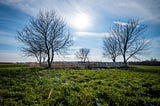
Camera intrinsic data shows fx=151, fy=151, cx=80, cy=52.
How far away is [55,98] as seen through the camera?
22.6ft

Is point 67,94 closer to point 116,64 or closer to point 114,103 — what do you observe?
point 114,103

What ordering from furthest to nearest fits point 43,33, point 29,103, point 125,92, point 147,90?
point 43,33
point 147,90
point 125,92
point 29,103

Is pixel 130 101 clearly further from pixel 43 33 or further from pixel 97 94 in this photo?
pixel 43 33

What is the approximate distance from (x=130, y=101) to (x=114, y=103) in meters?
0.83

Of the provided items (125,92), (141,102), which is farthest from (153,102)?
(125,92)

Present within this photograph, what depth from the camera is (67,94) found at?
25.1ft

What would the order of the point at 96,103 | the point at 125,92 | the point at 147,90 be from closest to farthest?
the point at 96,103
the point at 125,92
the point at 147,90

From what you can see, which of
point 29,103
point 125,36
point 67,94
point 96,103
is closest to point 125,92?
point 96,103

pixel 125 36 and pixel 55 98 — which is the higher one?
pixel 125 36

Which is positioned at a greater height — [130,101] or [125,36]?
[125,36]

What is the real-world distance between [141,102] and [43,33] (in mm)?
27983

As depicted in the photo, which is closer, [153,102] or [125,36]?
[153,102]

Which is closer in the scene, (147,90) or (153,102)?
(153,102)

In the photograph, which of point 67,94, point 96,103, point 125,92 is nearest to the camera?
point 96,103
